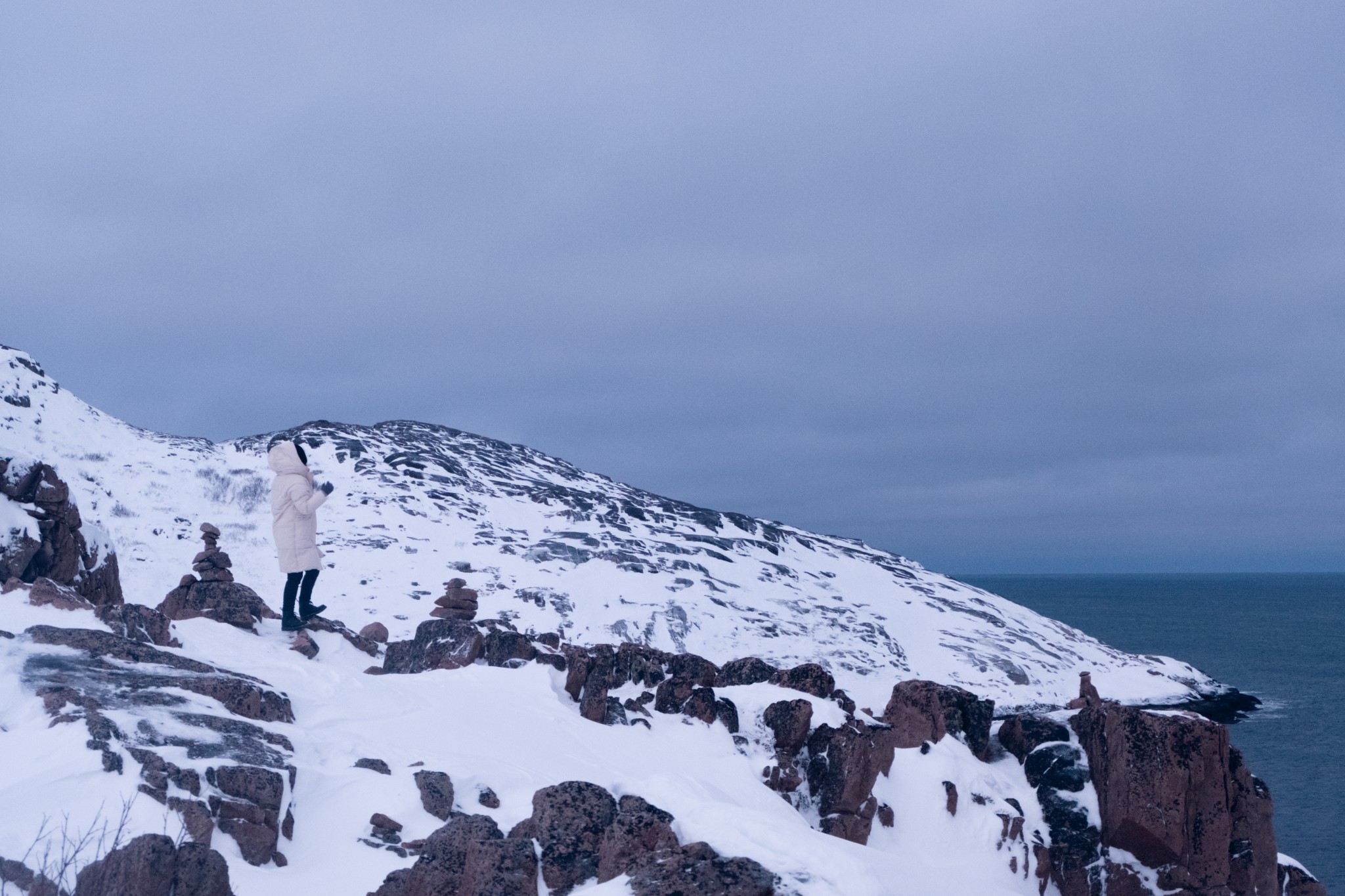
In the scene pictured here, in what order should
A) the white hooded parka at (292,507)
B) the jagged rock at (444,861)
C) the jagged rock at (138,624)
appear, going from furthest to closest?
the white hooded parka at (292,507)
the jagged rock at (138,624)
the jagged rock at (444,861)

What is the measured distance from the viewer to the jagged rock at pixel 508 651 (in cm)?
1349

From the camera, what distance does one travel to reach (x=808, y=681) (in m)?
13.6

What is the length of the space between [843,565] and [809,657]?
16882mm

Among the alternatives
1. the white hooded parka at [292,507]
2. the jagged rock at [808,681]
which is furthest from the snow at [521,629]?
the white hooded parka at [292,507]

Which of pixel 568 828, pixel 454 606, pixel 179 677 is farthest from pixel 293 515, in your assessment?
pixel 568 828

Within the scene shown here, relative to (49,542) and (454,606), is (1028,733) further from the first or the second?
(49,542)

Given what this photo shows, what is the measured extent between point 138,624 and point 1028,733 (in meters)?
10.6

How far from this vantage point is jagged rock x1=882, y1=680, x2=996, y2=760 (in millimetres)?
12148

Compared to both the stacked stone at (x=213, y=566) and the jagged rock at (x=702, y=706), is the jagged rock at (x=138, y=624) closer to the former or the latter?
the stacked stone at (x=213, y=566)

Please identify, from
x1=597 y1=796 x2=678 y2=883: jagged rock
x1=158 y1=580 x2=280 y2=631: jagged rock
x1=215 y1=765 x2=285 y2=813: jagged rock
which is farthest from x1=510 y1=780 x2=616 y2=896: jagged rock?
x1=158 y1=580 x2=280 y2=631: jagged rock

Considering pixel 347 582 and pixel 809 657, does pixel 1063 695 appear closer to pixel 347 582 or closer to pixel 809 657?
pixel 809 657

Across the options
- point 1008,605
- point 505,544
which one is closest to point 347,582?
point 505,544

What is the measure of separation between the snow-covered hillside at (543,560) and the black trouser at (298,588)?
1179cm

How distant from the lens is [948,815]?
1103 centimetres
